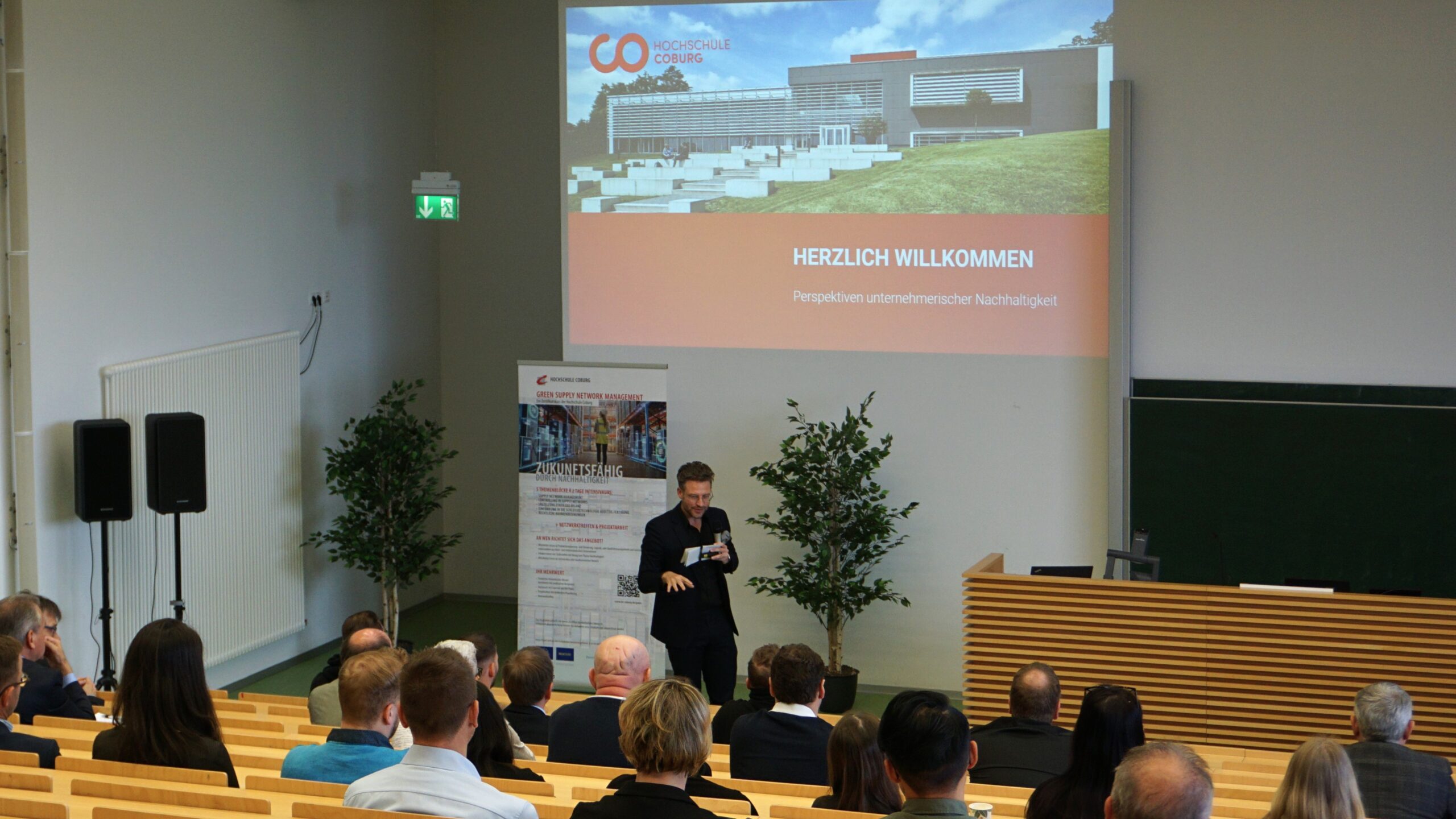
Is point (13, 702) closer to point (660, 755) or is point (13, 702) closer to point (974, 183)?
point (660, 755)

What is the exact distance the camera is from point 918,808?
2.98m

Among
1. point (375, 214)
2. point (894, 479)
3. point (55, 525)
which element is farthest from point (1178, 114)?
point (55, 525)

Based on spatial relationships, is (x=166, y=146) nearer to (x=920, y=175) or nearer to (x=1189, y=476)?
(x=920, y=175)

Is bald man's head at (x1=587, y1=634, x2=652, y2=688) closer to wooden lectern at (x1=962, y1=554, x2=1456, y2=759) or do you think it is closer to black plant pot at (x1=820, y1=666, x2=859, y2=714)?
wooden lectern at (x1=962, y1=554, x2=1456, y2=759)

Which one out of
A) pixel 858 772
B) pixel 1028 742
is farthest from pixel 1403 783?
pixel 858 772

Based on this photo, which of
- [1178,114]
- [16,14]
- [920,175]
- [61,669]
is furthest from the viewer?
[920,175]

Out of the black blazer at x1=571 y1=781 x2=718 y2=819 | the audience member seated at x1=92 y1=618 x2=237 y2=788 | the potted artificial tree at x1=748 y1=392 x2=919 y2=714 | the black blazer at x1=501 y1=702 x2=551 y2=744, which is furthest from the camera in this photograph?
the potted artificial tree at x1=748 y1=392 x2=919 y2=714

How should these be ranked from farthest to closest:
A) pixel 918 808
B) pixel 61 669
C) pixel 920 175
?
pixel 920 175 < pixel 61 669 < pixel 918 808

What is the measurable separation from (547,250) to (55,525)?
4465 millimetres

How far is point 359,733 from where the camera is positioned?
375cm

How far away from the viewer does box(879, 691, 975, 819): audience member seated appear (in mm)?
2975

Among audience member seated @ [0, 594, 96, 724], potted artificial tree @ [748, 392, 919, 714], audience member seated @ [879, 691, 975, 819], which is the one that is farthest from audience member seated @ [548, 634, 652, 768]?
potted artificial tree @ [748, 392, 919, 714]

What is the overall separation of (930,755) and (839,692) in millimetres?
5425

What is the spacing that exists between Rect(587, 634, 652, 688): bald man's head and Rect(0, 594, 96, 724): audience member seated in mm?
1980
